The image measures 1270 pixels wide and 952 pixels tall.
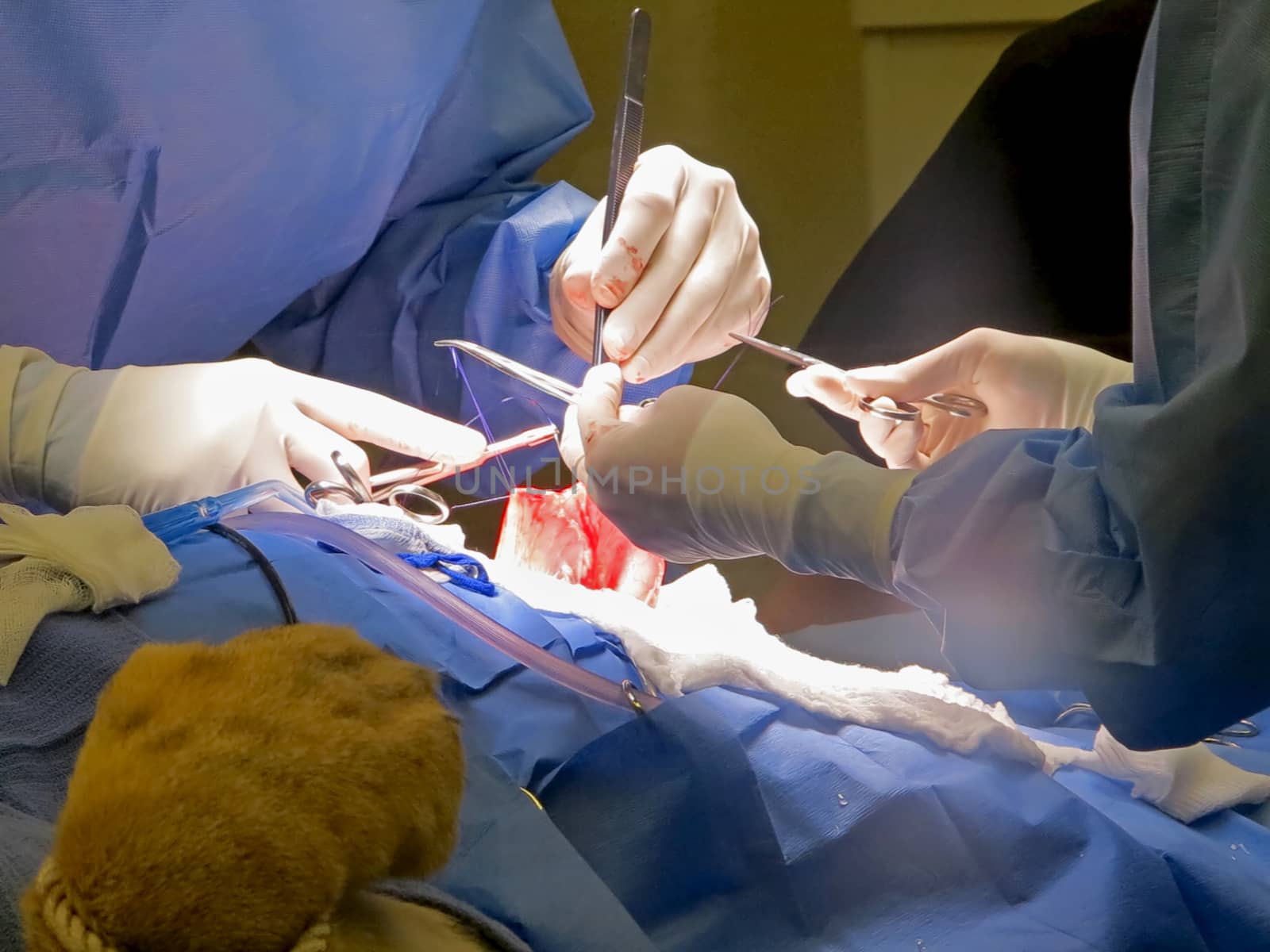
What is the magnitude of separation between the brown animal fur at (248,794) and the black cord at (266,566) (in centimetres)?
24

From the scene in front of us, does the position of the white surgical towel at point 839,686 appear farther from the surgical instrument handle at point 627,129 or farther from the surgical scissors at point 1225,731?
the surgical instrument handle at point 627,129

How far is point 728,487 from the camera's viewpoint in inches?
22.6

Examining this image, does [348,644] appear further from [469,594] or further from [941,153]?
[941,153]

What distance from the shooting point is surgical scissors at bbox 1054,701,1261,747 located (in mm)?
646

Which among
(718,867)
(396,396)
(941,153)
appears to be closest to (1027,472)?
(718,867)

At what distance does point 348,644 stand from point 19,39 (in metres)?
0.61

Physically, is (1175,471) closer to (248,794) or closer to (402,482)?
(248,794)

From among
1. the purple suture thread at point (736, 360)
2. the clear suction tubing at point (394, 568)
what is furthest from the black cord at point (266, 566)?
the purple suture thread at point (736, 360)

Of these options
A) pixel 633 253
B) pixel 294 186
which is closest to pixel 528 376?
pixel 633 253

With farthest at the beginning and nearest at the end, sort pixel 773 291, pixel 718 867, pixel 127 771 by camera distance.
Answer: pixel 773 291 → pixel 718 867 → pixel 127 771

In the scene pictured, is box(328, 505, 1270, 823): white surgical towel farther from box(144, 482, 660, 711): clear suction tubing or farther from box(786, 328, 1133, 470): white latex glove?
box(786, 328, 1133, 470): white latex glove

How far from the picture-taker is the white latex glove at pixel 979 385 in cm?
71

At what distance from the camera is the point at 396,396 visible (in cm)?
109

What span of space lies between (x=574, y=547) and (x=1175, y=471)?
63 cm
